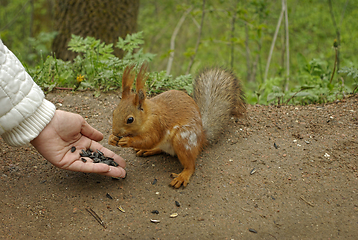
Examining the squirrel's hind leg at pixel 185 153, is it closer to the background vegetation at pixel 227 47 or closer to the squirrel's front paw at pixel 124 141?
the squirrel's front paw at pixel 124 141

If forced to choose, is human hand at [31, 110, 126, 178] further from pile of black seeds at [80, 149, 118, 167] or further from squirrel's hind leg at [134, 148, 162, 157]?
squirrel's hind leg at [134, 148, 162, 157]

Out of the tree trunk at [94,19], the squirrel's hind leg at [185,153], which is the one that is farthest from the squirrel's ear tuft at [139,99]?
the tree trunk at [94,19]

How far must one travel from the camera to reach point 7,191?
1.89 meters

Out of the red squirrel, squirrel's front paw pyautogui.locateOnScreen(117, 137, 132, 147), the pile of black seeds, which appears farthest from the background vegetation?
squirrel's front paw pyautogui.locateOnScreen(117, 137, 132, 147)

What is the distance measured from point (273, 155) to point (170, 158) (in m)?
0.76

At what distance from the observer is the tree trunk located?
12.6ft

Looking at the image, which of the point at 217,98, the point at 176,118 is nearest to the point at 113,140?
the point at 176,118

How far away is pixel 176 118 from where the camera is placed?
81.5 inches

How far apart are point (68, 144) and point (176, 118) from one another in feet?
2.37

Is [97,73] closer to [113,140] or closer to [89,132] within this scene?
[89,132]

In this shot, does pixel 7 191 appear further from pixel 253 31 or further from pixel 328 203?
pixel 253 31

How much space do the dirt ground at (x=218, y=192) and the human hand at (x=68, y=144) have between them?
0.57ft

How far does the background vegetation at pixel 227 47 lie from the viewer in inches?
117

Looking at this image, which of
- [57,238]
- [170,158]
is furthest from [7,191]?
[170,158]
